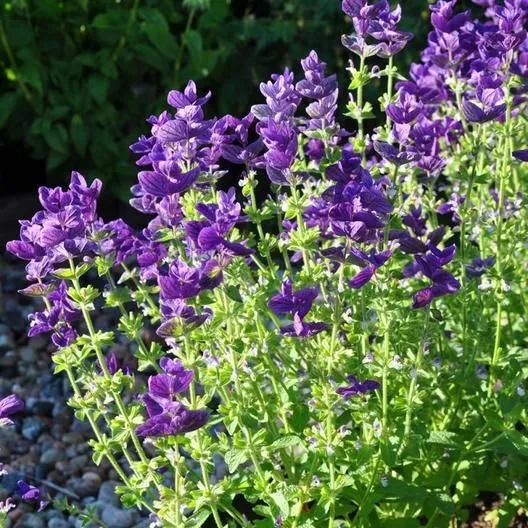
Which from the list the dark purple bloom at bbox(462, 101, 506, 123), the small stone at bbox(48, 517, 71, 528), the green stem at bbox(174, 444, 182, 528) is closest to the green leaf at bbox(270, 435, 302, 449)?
the green stem at bbox(174, 444, 182, 528)

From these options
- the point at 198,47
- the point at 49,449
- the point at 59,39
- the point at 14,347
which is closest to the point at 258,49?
the point at 198,47

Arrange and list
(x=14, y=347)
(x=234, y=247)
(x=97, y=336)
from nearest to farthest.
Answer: (x=234, y=247) < (x=97, y=336) < (x=14, y=347)

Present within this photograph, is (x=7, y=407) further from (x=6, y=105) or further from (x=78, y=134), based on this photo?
(x=6, y=105)

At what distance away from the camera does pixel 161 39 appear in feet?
15.6

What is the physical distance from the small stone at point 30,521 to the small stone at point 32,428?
46 cm

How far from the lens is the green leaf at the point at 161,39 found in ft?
15.5

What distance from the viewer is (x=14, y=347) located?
167 inches

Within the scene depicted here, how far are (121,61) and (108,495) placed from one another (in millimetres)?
2207

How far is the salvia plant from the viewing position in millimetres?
1943

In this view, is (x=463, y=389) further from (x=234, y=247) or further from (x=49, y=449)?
(x=49, y=449)

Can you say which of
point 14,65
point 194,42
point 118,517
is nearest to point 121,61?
point 194,42

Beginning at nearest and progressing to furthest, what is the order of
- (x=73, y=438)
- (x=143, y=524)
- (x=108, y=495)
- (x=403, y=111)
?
(x=403, y=111) < (x=143, y=524) < (x=108, y=495) < (x=73, y=438)

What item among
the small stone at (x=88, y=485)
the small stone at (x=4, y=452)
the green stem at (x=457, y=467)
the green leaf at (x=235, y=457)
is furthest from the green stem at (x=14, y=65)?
the green leaf at (x=235, y=457)

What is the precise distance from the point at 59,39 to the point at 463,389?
291cm
